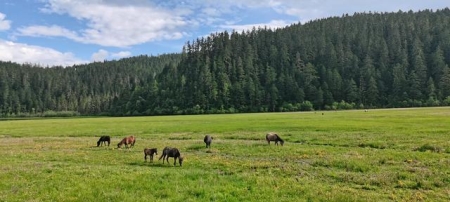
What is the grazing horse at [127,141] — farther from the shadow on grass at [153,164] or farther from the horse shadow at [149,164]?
the horse shadow at [149,164]

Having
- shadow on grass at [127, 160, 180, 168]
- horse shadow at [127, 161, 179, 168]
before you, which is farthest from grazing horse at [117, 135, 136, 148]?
horse shadow at [127, 161, 179, 168]

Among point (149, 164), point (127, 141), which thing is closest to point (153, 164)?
point (149, 164)

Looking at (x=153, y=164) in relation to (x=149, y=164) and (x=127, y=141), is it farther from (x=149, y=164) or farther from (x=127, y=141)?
(x=127, y=141)

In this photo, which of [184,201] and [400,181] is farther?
[400,181]

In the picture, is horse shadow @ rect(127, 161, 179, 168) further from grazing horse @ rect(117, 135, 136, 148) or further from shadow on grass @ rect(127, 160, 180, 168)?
grazing horse @ rect(117, 135, 136, 148)

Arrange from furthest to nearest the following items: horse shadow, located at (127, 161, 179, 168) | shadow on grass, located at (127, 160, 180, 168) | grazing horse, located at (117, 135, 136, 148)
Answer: grazing horse, located at (117, 135, 136, 148), shadow on grass, located at (127, 160, 180, 168), horse shadow, located at (127, 161, 179, 168)

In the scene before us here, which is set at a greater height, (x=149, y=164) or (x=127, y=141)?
(x=127, y=141)

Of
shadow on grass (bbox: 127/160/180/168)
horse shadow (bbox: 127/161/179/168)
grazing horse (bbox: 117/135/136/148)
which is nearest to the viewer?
horse shadow (bbox: 127/161/179/168)

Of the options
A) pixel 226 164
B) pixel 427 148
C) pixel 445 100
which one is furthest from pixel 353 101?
pixel 226 164

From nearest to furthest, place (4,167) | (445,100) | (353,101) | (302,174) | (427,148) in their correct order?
(302,174), (4,167), (427,148), (445,100), (353,101)

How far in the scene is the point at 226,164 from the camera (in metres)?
25.2

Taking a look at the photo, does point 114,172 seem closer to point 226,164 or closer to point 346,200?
point 226,164

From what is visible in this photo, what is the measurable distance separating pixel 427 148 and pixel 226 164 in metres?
18.0

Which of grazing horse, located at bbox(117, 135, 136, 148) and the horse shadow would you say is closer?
the horse shadow
